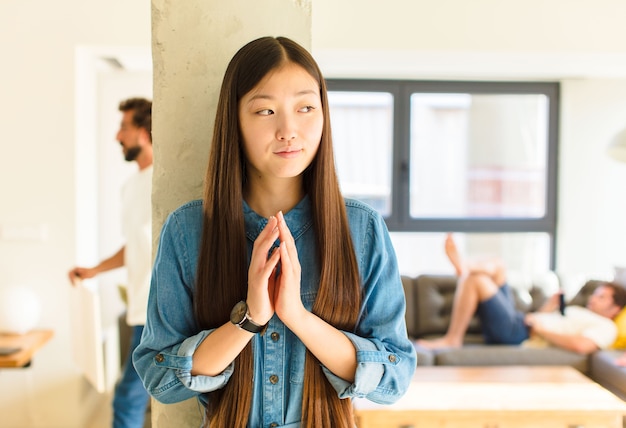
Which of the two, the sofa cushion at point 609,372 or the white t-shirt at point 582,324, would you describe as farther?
the white t-shirt at point 582,324

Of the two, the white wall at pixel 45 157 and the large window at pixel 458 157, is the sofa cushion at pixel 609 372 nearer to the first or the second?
the large window at pixel 458 157

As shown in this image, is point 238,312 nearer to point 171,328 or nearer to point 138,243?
point 171,328

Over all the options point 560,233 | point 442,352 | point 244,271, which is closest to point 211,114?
point 244,271

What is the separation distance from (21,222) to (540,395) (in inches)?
110

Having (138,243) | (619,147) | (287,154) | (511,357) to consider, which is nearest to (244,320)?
(287,154)

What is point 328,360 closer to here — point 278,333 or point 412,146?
point 278,333

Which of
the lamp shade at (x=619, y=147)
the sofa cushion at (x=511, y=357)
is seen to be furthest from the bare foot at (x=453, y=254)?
the lamp shade at (x=619, y=147)

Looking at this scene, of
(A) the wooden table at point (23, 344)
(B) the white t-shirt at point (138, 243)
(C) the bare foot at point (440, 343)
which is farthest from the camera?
(C) the bare foot at point (440, 343)

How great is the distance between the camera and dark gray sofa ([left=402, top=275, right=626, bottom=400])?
12.2 ft

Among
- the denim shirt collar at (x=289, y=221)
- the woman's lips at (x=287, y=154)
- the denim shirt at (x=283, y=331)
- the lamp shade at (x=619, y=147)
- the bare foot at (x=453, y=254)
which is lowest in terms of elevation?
the bare foot at (x=453, y=254)

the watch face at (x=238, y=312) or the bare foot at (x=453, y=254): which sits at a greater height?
the watch face at (x=238, y=312)

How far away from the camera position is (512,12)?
3762 millimetres

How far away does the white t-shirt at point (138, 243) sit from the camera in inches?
107

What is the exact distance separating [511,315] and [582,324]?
425mm
